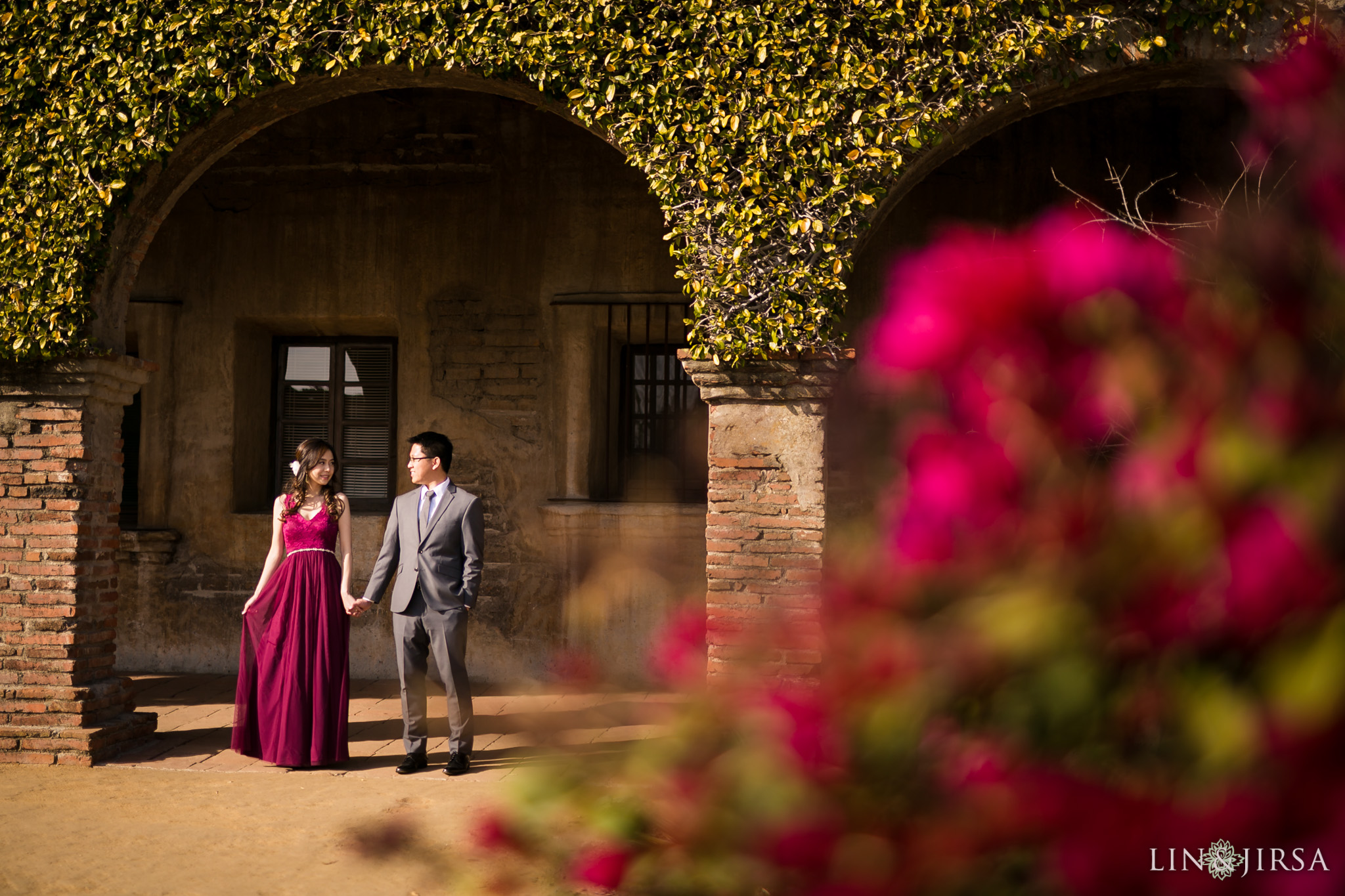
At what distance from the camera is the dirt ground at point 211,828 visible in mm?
4164

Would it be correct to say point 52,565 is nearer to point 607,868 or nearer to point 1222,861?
point 607,868

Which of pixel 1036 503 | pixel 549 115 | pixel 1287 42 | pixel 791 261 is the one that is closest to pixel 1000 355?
pixel 1036 503

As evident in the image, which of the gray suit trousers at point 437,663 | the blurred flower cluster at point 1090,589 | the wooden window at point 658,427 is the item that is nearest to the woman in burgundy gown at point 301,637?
the gray suit trousers at point 437,663

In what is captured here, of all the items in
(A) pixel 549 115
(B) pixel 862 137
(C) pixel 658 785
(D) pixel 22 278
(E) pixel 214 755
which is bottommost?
(E) pixel 214 755

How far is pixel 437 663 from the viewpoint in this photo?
571 cm

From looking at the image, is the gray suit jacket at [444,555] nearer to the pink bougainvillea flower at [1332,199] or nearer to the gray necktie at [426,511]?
the gray necktie at [426,511]

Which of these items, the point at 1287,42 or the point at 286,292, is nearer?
the point at 1287,42

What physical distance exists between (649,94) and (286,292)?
15.0 ft

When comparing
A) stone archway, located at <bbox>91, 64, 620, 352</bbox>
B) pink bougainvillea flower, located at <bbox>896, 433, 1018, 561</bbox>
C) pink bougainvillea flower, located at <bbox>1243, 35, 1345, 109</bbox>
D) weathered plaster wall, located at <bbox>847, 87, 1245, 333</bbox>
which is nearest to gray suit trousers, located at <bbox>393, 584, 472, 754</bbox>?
stone archway, located at <bbox>91, 64, 620, 352</bbox>

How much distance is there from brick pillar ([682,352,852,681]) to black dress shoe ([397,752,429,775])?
174 cm

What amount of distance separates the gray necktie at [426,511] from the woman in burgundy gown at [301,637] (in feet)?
1.72

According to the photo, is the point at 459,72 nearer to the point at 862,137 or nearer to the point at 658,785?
the point at 862,137

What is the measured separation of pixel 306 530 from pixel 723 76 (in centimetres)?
329

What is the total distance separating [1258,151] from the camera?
0.89m
